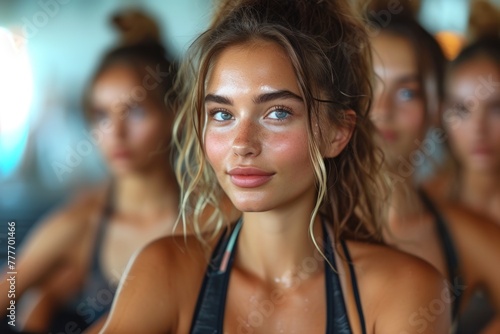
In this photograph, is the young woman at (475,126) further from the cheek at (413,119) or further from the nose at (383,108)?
the nose at (383,108)

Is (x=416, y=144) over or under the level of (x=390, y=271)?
under

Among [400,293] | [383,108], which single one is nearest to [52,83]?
[383,108]

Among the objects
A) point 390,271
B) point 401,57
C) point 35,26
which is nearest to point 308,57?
point 390,271

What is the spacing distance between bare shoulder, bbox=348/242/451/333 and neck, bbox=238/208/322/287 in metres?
0.08

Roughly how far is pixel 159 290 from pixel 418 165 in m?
1.12

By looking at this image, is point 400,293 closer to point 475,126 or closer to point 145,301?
point 145,301

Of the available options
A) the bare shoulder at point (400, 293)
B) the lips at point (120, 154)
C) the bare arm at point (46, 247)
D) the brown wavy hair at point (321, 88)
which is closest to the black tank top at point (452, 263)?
the brown wavy hair at point (321, 88)

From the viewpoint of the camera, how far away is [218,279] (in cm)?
118

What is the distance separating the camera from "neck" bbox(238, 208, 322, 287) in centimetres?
119

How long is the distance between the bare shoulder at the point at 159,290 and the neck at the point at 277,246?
0.08 metres

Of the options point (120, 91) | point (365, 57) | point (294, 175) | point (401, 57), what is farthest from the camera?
point (120, 91)

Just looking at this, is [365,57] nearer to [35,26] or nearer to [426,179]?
[426,179]

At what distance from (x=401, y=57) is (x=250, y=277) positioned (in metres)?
0.97

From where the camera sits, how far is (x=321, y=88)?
1.16m
